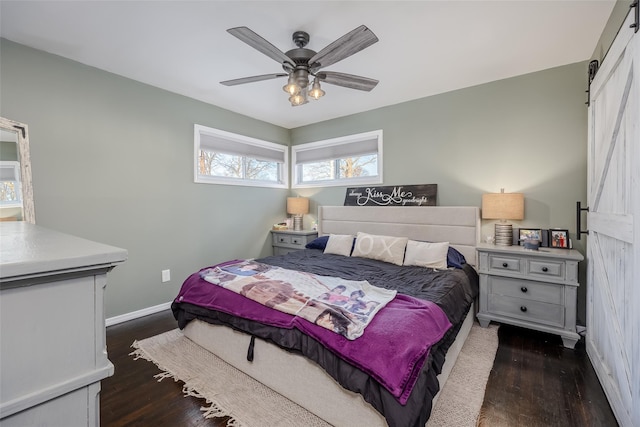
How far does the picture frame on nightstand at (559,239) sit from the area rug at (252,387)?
114 cm

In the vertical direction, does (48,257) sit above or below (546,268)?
above

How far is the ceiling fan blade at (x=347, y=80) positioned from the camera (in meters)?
2.30

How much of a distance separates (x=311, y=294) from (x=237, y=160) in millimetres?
2946

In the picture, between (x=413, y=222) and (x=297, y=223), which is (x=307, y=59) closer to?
(x=413, y=222)

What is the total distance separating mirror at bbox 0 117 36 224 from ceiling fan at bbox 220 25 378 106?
1797 mm

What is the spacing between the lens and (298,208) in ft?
15.3

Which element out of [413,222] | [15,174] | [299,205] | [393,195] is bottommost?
[413,222]

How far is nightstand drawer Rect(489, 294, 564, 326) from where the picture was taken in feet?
8.25

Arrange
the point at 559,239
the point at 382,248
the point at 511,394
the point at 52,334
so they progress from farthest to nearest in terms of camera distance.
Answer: the point at 382,248
the point at 559,239
the point at 511,394
the point at 52,334

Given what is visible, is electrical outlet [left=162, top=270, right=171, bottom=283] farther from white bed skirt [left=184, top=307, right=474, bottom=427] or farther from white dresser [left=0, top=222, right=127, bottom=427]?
white dresser [left=0, top=222, right=127, bottom=427]

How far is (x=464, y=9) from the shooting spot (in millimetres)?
2037

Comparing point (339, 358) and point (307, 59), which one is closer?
point (339, 358)

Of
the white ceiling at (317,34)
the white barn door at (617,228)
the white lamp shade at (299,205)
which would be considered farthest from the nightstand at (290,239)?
the white barn door at (617,228)

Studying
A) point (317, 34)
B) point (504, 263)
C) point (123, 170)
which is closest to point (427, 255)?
point (504, 263)
